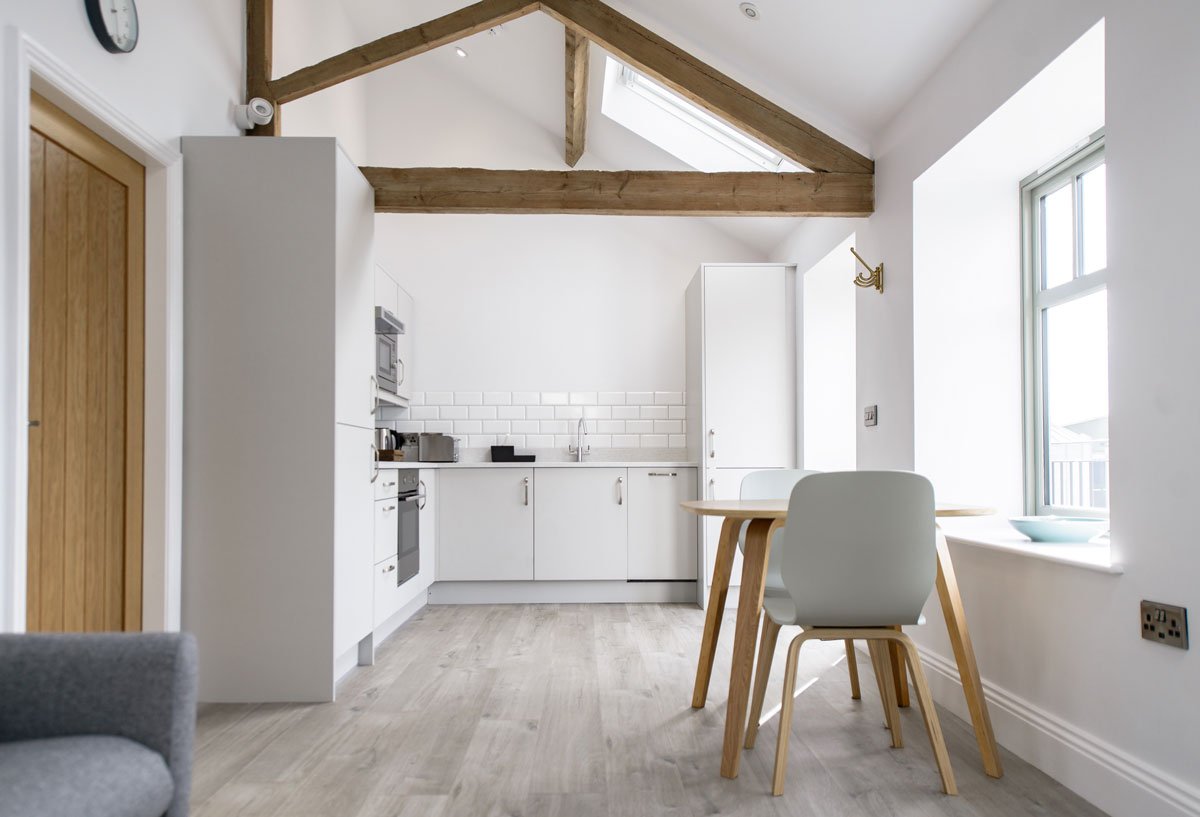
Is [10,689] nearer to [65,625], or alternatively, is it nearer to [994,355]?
[65,625]

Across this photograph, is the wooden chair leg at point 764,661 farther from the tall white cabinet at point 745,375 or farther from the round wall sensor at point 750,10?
the tall white cabinet at point 745,375

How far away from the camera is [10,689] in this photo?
1.36 metres

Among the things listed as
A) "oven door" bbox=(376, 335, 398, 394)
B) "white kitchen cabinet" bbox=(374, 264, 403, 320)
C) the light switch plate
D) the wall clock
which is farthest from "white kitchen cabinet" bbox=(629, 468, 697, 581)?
the wall clock

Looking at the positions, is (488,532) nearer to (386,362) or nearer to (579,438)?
(579,438)

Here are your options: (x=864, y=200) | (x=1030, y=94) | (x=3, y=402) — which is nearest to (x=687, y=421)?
(x=864, y=200)

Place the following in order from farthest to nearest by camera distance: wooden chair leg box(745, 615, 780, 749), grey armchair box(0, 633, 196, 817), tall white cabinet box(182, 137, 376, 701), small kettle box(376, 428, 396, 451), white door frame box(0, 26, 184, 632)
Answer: small kettle box(376, 428, 396, 451) → tall white cabinet box(182, 137, 376, 701) → wooden chair leg box(745, 615, 780, 749) → white door frame box(0, 26, 184, 632) → grey armchair box(0, 633, 196, 817)

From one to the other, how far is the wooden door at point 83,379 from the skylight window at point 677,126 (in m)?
3.06

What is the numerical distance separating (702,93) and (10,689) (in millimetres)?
3659

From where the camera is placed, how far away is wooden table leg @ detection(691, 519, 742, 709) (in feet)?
9.82

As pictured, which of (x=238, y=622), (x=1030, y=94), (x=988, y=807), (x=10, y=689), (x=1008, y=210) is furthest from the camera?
(x=1008, y=210)

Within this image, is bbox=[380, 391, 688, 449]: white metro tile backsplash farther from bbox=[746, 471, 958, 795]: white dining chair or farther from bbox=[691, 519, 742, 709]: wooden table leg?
bbox=[746, 471, 958, 795]: white dining chair

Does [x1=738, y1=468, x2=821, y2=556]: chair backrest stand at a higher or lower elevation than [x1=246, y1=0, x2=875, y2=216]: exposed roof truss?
lower

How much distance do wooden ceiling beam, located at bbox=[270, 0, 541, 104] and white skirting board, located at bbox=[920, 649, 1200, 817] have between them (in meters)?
3.59

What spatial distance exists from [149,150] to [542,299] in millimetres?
3311
